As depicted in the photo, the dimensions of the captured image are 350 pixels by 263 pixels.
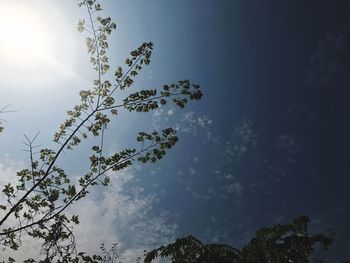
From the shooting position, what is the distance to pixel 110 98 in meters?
7.25

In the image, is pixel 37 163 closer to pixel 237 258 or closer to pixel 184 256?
pixel 184 256

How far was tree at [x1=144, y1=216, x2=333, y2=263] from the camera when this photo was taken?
12.1 metres

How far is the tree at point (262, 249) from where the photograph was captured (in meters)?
12.1

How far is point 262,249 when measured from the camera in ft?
41.0

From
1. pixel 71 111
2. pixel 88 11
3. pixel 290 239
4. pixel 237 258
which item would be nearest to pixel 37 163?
pixel 71 111

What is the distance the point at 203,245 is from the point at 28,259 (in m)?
8.21

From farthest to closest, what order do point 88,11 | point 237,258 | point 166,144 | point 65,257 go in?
point 237,258 < point 166,144 < point 88,11 < point 65,257

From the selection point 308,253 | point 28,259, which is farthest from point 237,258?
point 28,259

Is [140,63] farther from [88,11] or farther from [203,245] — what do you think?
[203,245]

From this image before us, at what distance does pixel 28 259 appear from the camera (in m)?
6.91

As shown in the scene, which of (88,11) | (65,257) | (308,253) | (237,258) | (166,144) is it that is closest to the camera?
(65,257)

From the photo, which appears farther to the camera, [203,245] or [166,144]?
[203,245]

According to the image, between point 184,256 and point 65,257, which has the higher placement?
point 184,256

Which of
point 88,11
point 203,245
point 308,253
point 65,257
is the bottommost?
point 65,257
